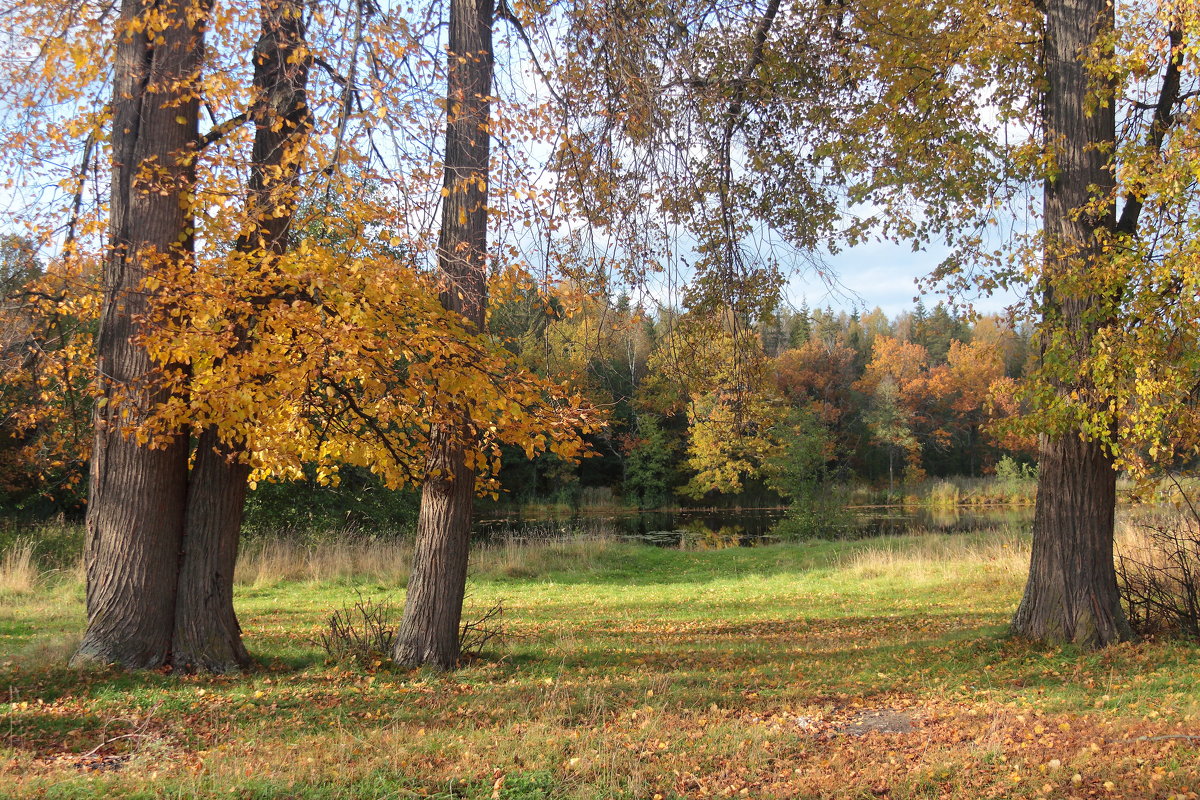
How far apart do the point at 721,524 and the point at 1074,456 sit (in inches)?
858

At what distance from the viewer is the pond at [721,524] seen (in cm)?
2233

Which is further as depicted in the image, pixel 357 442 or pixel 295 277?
pixel 357 442

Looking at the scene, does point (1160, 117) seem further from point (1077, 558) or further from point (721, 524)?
point (721, 524)

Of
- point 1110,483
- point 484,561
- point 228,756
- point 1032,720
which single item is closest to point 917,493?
point 484,561

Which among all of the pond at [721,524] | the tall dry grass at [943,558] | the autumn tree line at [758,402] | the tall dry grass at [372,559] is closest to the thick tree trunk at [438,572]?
the autumn tree line at [758,402]

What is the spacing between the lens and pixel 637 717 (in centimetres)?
516

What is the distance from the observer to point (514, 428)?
18.6 ft

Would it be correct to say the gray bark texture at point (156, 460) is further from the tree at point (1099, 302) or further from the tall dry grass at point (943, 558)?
the tall dry grass at point (943, 558)

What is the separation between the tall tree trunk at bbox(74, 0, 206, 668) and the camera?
6203 millimetres

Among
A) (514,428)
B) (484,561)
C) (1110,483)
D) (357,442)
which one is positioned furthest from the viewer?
(484,561)

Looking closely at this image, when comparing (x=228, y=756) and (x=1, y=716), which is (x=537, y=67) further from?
(x=1, y=716)

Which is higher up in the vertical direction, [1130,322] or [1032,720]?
[1130,322]

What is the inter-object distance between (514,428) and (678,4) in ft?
12.5

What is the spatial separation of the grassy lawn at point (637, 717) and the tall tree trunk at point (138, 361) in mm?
519
